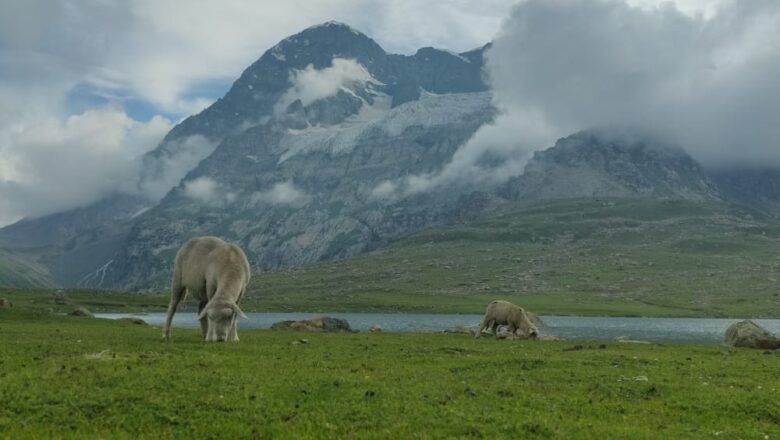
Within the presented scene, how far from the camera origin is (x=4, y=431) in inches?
594

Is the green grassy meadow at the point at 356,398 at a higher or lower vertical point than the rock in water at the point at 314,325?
lower

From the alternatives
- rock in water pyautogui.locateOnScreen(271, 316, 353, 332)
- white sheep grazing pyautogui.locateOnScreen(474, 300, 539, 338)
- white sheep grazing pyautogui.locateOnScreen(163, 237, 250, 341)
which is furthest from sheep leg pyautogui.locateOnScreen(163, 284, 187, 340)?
rock in water pyautogui.locateOnScreen(271, 316, 353, 332)

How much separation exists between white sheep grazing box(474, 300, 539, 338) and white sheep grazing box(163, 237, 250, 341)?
30248 mm

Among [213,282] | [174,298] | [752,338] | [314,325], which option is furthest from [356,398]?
[314,325]

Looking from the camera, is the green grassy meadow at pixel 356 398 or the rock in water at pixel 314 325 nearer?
the green grassy meadow at pixel 356 398

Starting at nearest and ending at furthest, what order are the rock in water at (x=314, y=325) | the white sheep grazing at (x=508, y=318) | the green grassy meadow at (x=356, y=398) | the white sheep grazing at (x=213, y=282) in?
the green grassy meadow at (x=356, y=398) < the white sheep grazing at (x=213, y=282) < the white sheep grazing at (x=508, y=318) < the rock in water at (x=314, y=325)

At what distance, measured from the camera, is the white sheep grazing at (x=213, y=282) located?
3325 cm

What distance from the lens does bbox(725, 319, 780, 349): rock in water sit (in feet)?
182

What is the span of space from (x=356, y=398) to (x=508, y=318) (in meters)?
42.9

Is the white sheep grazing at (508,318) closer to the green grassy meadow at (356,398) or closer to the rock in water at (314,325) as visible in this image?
the rock in water at (314,325)

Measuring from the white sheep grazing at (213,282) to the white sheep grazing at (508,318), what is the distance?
1191 inches

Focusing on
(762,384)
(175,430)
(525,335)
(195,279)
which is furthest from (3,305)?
(762,384)

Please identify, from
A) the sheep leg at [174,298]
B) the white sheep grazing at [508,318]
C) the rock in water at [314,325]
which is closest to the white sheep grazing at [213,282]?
the sheep leg at [174,298]

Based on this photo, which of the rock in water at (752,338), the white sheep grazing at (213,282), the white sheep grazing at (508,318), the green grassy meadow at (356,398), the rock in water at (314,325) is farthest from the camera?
the rock in water at (314,325)
